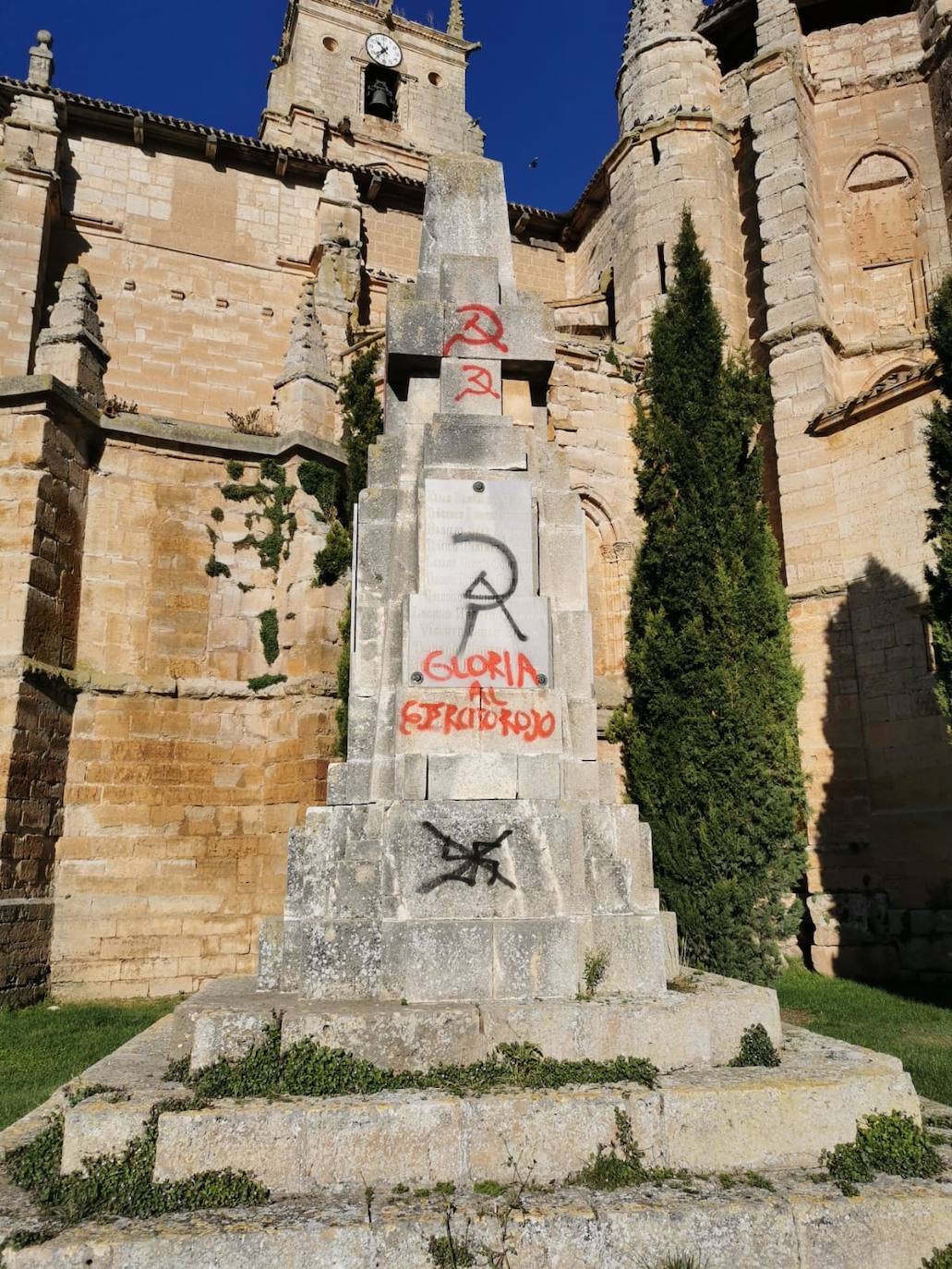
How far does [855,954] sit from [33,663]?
11.0m

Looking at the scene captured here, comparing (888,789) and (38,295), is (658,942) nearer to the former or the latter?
(888,789)

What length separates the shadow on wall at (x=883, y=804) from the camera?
11.9m

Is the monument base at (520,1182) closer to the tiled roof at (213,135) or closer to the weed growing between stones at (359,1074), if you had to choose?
the weed growing between stones at (359,1074)

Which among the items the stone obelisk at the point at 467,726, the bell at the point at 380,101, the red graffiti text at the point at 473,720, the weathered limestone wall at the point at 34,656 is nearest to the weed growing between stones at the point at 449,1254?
the stone obelisk at the point at 467,726

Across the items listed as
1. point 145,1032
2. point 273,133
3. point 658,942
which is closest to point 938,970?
point 658,942

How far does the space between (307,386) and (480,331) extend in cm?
861

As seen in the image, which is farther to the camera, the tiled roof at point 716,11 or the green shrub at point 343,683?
the tiled roof at point 716,11

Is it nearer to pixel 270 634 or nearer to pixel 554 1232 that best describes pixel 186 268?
pixel 270 634

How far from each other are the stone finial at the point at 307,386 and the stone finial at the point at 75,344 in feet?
8.29

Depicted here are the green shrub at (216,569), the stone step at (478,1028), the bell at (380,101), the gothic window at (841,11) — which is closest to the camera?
the stone step at (478,1028)

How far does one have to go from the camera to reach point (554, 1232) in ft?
10.3

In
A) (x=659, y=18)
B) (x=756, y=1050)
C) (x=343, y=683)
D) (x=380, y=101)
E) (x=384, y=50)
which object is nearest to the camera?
(x=756, y=1050)

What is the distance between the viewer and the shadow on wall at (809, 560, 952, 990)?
1191 centimetres

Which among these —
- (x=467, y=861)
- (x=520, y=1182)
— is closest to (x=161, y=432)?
(x=467, y=861)
